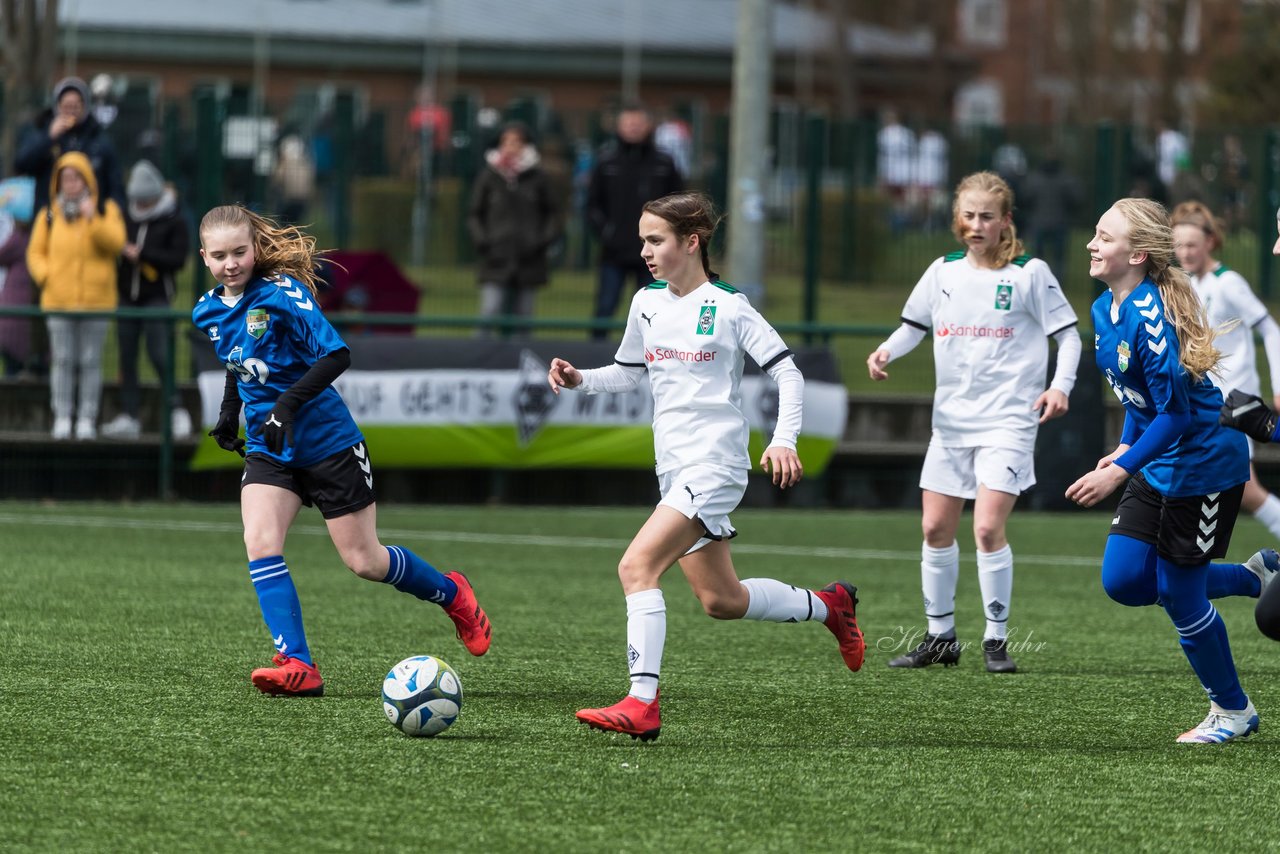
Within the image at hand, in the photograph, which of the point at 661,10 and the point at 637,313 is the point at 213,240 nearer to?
the point at 637,313

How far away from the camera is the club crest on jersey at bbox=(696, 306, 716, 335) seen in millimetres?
6176

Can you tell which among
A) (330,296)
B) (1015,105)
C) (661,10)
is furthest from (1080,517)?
(1015,105)

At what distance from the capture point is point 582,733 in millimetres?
5992

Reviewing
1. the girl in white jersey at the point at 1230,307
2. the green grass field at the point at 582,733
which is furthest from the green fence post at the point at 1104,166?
the green grass field at the point at 582,733

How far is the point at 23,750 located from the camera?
5488 mm

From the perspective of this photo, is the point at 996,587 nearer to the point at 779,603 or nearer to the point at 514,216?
the point at 779,603

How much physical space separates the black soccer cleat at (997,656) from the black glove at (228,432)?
2.97 m

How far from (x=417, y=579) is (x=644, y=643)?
1274 millimetres

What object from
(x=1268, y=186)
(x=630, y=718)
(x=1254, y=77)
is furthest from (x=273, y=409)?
(x=1254, y=77)

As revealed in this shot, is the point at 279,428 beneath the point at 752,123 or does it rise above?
beneath

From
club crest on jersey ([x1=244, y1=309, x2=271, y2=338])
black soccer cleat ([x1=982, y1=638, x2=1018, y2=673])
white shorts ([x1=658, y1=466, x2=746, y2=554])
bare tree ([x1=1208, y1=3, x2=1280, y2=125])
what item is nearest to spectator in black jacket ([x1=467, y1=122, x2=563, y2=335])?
black soccer cleat ([x1=982, y1=638, x2=1018, y2=673])

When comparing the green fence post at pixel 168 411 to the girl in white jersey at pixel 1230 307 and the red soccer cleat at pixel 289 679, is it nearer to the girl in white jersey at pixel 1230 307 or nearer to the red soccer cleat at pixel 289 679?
Result: the girl in white jersey at pixel 1230 307

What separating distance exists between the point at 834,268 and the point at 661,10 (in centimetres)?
2840

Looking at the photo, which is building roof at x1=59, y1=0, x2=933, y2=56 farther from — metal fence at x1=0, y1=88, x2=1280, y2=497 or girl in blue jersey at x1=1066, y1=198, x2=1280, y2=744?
girl in blue jersey at x1=1066, y1=198, x2=1280, y2=744
